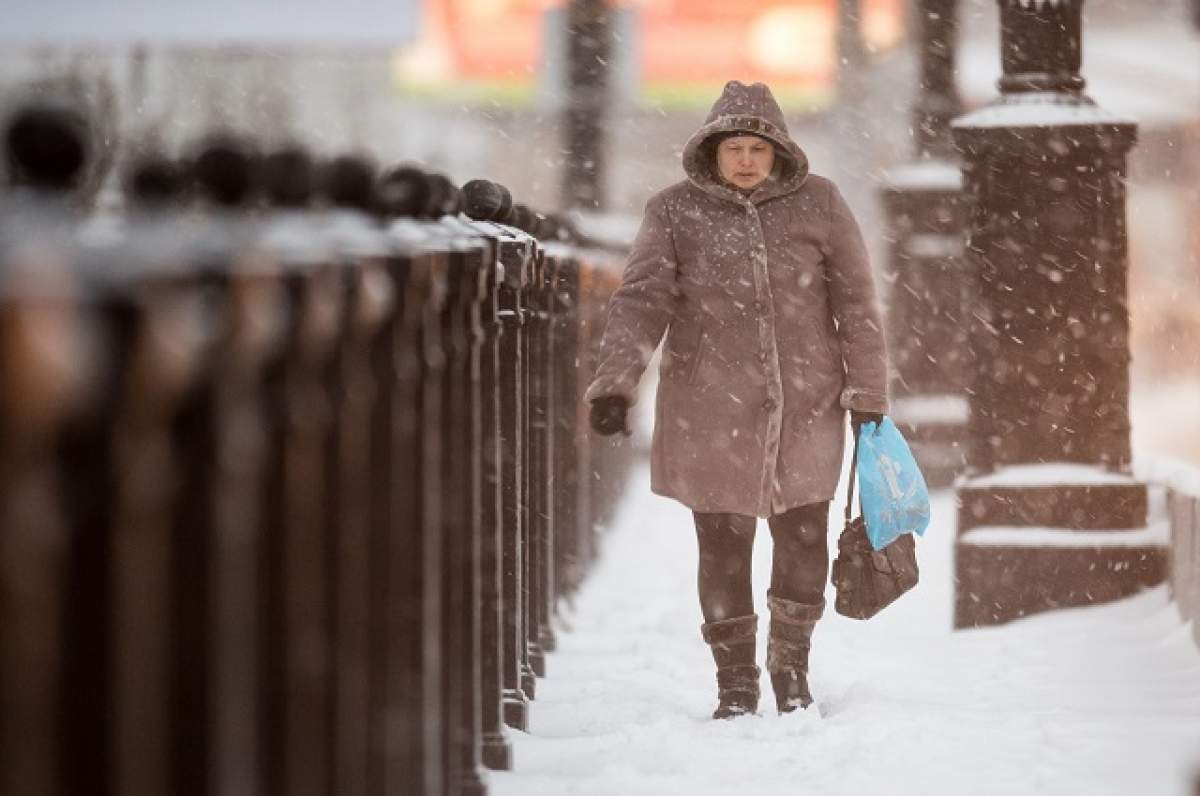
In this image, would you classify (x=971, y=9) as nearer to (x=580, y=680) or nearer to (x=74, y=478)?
(x=580, y=680)

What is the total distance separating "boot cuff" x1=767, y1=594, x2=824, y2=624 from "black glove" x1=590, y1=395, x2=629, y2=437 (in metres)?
0.66

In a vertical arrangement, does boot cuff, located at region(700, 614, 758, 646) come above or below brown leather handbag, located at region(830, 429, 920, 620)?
below

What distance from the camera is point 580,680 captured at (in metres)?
5.11

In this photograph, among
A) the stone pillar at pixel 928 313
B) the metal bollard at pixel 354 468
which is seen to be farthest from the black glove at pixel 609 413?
the stone pillar at pixel 928 313

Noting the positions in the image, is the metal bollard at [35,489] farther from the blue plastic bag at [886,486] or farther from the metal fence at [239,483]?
the blue plastic bag at [886,486]

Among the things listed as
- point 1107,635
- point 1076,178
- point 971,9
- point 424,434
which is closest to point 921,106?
point 1076,178

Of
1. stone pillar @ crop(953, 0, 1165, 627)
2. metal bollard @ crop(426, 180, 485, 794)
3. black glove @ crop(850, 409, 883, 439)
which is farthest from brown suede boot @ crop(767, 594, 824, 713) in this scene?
metal bollard @ crop(426, 180, 485, 794)

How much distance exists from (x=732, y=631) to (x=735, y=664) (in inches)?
3.8

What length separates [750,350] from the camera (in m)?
4.78

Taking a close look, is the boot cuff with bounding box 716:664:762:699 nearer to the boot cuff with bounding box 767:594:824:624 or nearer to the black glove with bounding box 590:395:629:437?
the boot cuff with bounding box 767:594:824:624

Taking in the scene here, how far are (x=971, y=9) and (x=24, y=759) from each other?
26228 mm

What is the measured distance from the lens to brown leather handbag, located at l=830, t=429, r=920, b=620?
15.9 feet

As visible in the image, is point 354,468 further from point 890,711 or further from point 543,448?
point 543,448

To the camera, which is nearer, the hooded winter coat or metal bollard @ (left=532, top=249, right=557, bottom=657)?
the hooded winter coat
